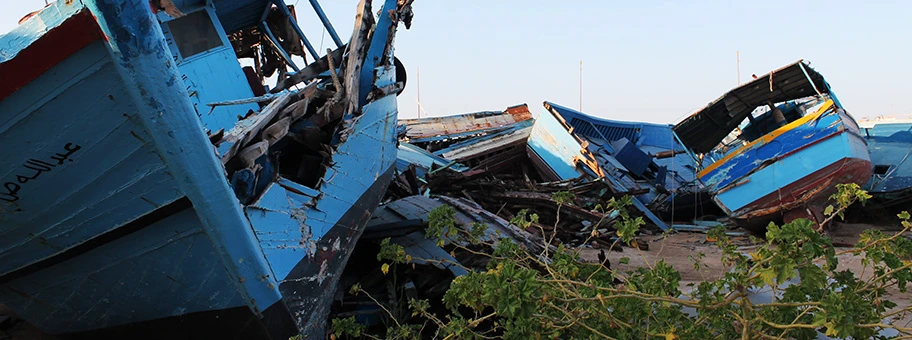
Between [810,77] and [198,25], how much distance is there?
873 centimetres

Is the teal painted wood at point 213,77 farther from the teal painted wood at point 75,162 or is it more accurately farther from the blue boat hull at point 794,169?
the blue boat hull at point 794,169

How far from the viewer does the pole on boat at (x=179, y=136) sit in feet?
9.62

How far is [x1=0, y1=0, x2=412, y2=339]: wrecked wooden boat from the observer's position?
2.89 meters

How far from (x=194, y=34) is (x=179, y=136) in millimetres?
3610

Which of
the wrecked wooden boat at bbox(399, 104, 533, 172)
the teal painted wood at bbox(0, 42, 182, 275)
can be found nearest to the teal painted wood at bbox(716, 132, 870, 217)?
the wrecked wooden boat at bbox(399, 104, 533, 172)

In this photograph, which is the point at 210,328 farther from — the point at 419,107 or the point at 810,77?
the point at 419,107

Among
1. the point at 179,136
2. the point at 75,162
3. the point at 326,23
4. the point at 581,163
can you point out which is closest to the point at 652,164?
the point at 581,163

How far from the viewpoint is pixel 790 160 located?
29.7 feet

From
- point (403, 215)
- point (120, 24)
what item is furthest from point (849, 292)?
point (403, 215)

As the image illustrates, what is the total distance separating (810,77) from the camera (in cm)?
973

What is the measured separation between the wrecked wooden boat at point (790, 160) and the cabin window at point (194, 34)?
749 centimetres

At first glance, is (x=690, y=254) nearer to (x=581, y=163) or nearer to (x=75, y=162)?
(x=581, y=163)

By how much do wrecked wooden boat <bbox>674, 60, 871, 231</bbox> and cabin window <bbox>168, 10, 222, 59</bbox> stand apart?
24.6 feet

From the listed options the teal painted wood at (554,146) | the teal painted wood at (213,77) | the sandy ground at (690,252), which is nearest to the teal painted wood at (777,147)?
the sandy ground at (690,252)
